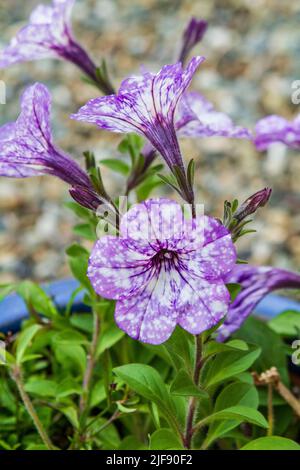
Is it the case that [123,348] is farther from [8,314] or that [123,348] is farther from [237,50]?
[237,50]

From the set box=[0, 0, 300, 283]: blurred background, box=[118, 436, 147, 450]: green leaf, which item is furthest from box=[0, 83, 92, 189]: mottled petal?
box=[0, 0, 300, 283]: blurred background

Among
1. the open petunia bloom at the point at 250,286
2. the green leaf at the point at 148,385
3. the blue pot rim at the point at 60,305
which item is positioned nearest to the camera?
the green leaf at the point at 148,385

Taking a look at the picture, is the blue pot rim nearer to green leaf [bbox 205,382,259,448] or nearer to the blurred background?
green leaf [bbox 205,382,259,448]

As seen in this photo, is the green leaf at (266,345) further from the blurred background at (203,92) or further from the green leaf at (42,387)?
the blurred background at (203,92)

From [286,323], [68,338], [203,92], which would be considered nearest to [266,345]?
[286,323]

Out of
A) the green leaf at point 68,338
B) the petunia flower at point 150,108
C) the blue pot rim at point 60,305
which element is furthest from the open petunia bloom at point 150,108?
the blue pot rim at point 60,305

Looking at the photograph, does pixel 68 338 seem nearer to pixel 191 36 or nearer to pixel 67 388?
pixel 67 388

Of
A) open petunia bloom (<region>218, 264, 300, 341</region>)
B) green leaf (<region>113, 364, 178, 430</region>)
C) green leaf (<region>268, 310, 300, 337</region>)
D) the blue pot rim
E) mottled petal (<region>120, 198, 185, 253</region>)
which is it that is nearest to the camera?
mottled petal (<region>120, 198, 185, 253</region>)
